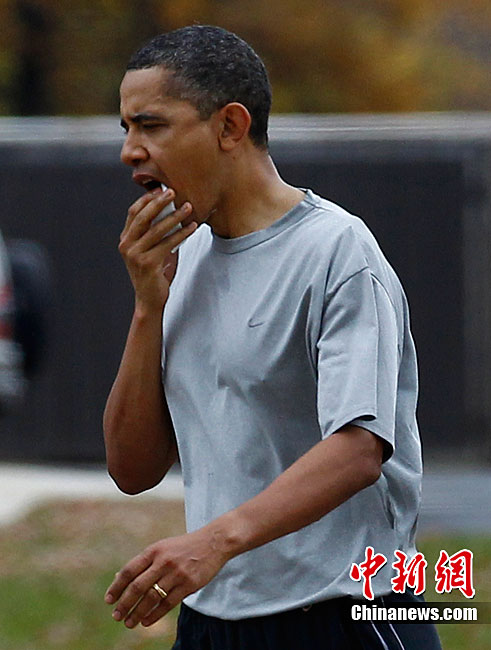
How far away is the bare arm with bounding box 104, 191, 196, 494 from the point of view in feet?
8.79

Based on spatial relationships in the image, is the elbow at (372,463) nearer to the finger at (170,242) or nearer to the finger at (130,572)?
the finger at (130,572)

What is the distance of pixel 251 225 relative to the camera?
8.81ft

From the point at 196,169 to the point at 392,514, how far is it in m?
0.72

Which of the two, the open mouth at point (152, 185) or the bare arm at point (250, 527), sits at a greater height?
the open mouth at point (152, 185)

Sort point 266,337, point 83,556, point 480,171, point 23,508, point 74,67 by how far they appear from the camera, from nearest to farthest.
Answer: point 266,337 → point 83,556 → point 23,508 → point 480,171 → point 74,67

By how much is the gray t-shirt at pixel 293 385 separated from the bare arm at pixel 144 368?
8 cm

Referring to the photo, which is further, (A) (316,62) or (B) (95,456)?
(A) (316,62)

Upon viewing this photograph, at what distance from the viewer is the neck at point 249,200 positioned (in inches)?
105

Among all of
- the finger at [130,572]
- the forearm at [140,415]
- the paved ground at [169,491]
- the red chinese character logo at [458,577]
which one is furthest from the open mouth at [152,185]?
the paved ground at [169,491]

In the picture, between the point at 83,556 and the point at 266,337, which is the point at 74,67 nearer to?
the point at 83,556

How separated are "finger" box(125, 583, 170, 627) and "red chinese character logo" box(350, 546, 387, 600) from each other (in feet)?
1.36

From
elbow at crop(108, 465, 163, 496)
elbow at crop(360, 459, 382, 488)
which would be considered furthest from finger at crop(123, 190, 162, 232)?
elbow at crop(360, 459, 382, 488)

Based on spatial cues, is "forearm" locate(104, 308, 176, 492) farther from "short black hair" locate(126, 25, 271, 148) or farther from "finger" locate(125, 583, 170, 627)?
"finger" locate(125, 583, 170, 627)

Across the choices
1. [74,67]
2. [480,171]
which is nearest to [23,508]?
[480,171]
